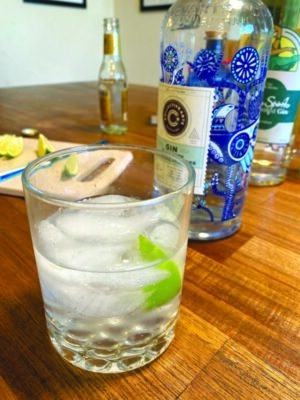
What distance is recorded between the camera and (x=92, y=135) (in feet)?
2.54

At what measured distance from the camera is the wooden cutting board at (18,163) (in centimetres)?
48

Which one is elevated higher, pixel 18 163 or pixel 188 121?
pixel 188 121

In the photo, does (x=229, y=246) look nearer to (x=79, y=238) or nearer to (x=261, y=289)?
(x=261, y=289)

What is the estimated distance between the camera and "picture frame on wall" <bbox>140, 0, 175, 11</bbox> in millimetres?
2060

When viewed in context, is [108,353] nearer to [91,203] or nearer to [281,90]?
[91,203]

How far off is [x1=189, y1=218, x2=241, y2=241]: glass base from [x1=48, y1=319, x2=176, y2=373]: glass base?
166 millimetres

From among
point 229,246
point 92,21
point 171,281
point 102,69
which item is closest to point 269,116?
point 229,246

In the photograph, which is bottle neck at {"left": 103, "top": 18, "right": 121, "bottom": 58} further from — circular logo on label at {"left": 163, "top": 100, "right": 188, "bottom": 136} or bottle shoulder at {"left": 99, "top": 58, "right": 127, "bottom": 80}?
circular logo on label at {"left": 163, "top": 100, "right": 188, "bottom": 136}

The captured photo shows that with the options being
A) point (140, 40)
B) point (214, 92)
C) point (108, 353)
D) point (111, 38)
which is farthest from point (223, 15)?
point (140, 40)

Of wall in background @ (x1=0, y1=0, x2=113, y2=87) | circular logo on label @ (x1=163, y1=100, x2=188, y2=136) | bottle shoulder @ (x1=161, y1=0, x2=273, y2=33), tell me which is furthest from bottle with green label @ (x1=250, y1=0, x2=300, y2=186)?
wall in background @ (x1=0, y1=0, x2=113, y2=87)

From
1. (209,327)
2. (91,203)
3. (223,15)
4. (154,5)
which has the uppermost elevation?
(154,5)

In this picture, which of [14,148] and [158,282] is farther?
[14,148]

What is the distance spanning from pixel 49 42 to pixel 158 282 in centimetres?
236

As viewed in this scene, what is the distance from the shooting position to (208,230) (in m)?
0.39
